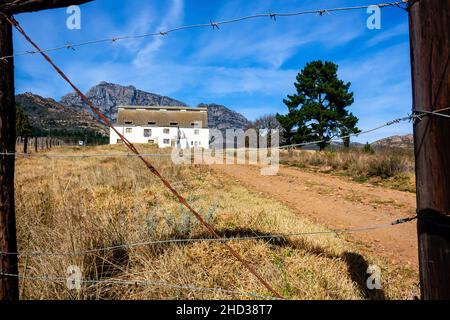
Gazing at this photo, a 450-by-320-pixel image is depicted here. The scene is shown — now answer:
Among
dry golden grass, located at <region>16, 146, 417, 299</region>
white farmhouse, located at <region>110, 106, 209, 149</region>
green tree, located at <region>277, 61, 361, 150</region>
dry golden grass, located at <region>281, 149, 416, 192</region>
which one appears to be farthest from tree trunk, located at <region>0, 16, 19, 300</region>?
white farmhouse, located at <region>110, 106, 209, 149</region>

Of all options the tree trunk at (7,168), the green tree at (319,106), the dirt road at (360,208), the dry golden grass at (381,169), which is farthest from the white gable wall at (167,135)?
the tree trunk at (7,168)

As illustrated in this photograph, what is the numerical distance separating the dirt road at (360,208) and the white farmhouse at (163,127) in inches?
1668

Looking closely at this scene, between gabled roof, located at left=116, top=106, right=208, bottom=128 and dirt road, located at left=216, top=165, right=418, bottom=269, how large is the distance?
45234 mm

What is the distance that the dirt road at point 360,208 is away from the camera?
13.6ft

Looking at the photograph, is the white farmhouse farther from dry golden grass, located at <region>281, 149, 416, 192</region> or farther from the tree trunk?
the tree trunk

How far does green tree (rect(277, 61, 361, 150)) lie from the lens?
1277 inches

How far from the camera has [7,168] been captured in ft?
6.95

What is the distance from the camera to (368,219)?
5445mm

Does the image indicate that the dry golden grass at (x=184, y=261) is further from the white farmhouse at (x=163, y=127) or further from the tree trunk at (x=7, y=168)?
the white farmhouse at (x=163, y=127)

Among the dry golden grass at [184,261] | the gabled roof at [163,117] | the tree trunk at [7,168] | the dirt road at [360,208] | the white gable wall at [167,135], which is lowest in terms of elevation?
the dirt road at [360,208]

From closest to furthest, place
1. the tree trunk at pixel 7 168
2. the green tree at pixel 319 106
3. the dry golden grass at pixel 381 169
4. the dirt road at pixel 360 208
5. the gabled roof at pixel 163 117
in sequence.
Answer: the tree trunk at pixel 7 168 < the dirt road at pixel 360 208 < the dry golden grass at pixel 381 169 < the green tree at pixel 319 106 < the gabled roof at pixel 163 117

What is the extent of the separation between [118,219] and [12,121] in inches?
62.9

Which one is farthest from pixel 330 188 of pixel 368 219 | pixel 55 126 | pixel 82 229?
pixel 55 126
